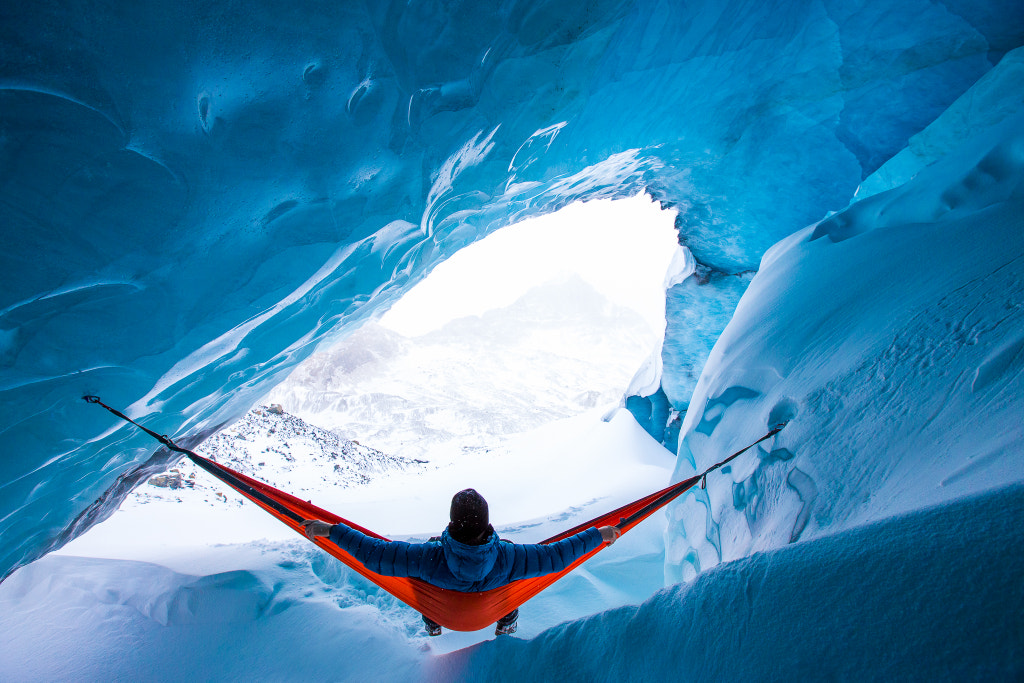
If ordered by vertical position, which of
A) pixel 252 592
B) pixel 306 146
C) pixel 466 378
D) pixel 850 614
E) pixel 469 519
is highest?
pixel 466 378

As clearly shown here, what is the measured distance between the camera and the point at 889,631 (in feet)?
3.19

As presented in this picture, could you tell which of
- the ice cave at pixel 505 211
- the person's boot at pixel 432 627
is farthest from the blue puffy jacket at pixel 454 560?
the person's boot at pixel 432 627

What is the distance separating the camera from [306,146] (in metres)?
2.47

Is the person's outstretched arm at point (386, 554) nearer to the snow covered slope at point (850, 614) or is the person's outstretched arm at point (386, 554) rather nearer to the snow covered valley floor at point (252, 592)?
the snow covered slope at point (850, 614)

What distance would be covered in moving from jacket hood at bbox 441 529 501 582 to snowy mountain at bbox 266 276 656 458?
8.62 m

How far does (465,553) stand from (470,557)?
0.03m

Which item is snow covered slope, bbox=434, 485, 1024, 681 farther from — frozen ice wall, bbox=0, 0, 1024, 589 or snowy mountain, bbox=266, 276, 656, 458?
snowy mountain, bbox=266, 276, 656, 458

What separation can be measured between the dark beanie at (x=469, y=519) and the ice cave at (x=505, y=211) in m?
0.56

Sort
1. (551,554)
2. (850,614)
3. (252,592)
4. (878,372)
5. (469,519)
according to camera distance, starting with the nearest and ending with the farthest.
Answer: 1. (850,614)
2. (469,519)
3. (551,554)
4. (878,372)
5. (252,592)

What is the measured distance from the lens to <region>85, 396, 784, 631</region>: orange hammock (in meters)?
1.90

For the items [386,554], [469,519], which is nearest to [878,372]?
[469,519]

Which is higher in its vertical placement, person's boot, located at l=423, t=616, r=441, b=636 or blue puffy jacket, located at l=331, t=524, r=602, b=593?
blue puffy jacket, located at l=331, t=524, r=602, b=593

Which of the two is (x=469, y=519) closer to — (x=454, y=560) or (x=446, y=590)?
(x=454, y=560)

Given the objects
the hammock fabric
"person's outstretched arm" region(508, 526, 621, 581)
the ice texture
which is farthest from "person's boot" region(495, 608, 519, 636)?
the ice texture
